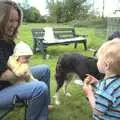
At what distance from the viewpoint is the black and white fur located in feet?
19.0

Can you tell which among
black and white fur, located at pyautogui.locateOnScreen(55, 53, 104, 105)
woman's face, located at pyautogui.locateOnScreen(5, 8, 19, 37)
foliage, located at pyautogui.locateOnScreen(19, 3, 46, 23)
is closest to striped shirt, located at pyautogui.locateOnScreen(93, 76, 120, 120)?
woman's face, located at pyautogui.locateOnScreen(5, 8, 19, 37)

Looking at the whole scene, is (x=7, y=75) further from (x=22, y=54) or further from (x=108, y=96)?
(x=108, y=96)

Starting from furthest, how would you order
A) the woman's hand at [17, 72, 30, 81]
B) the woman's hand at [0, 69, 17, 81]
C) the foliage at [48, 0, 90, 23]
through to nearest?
1. the foliage at [48, 0, 90, 23]
2. the woman's hand at [17, 72, 30, 81]
3. the woman's hand at [0, 69, 17, 81]

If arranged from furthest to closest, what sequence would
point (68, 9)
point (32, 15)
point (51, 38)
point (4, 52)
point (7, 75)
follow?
point (32, 15), point (68, 9), point (51, 38), point (4, 52), point (7, 75)

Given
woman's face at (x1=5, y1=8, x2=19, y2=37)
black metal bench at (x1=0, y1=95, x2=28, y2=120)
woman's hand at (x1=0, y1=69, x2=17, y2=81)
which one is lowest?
black metal bench at (x1=0, y1=95, x2=28, y2=120)

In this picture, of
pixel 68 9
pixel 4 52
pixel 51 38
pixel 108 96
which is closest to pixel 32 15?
pixel 68 9

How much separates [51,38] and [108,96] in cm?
1050

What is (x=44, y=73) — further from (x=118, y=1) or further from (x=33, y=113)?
(x=118, y=1)

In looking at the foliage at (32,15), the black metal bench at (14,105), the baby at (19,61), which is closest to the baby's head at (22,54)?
the baby at (19,61)

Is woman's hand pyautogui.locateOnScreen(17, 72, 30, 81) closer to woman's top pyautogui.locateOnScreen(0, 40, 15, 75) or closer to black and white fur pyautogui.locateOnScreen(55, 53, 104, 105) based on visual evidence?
woman's top pyautogui.locateOnScreen(0, 40, 15, 75)

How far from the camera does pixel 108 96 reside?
3.16 meters

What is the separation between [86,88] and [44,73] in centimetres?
180

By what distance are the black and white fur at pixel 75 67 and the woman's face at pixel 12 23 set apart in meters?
1.69

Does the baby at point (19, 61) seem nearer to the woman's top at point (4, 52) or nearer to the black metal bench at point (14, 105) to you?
the woman's top at point (4, 52)
